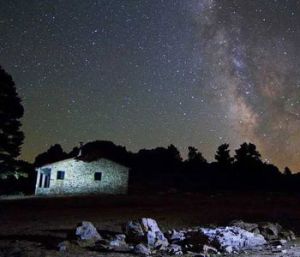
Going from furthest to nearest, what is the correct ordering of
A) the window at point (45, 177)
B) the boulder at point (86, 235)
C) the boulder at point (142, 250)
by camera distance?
1. the window at point (45, 177)
2. the boulder at point (86, 235)
3. the boulder at point (142, 250)

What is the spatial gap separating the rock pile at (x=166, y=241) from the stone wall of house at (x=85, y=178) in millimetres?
28530

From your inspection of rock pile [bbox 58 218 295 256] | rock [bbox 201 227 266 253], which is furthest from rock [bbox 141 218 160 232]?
rock [bbox 201 227 266 253]

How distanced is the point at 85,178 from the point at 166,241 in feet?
99.4

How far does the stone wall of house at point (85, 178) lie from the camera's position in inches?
1604

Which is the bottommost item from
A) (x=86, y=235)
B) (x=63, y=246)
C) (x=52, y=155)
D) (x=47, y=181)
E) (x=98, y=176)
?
(x=63, y=246)

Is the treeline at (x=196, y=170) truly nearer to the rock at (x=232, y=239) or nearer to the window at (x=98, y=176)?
the window at (x=98, y=176)

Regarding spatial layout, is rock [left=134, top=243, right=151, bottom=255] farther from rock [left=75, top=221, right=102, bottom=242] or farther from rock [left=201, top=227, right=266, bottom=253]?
rock [left=201, top=227, right=266, bottom=253]

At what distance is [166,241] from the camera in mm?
12461

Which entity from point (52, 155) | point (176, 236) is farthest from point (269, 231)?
point (52, 155)

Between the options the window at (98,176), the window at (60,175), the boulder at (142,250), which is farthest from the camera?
the window at (98,176)

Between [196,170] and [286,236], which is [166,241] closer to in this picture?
[286,236]

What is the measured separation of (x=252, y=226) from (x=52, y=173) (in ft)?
99.1

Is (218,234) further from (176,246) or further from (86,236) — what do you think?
(86,236)

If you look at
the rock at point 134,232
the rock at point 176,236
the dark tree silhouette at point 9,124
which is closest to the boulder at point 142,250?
the rock at point 134,232
